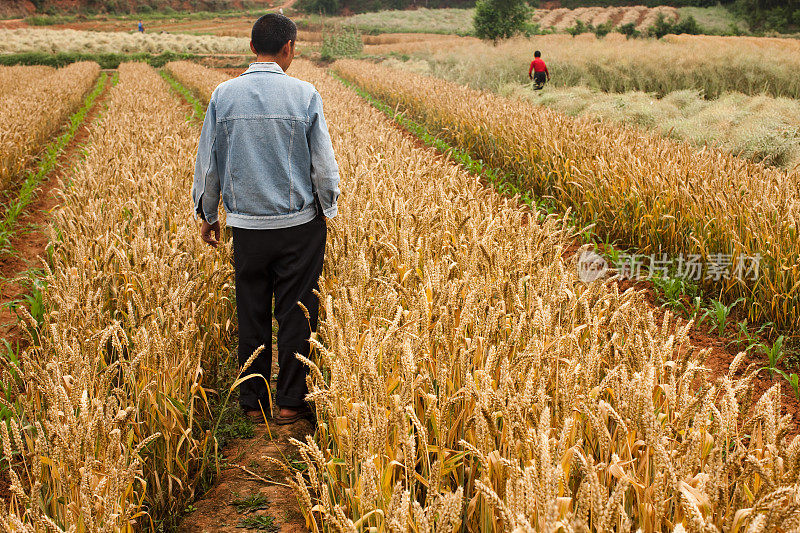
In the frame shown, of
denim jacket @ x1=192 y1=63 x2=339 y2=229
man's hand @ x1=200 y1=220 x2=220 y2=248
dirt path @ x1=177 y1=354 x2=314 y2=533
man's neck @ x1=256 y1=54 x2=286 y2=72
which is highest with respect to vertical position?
man's neck @ x1=256 y1=54 x2=286 y2=72

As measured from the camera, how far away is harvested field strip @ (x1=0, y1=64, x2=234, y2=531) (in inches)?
74.3

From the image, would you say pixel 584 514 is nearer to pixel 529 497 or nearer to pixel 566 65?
pixel 529 497

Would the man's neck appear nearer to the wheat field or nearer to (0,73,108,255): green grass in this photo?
(0,73,108,255): green grass

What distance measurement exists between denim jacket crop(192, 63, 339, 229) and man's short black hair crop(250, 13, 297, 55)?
90 mm

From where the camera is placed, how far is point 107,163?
6.20 metres

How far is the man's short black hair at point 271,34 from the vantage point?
113 inches

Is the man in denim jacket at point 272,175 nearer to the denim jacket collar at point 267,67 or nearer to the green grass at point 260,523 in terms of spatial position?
the denim jacket collar at point 267,67

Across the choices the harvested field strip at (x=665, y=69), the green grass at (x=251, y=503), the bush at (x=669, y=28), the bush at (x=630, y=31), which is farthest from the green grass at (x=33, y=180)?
the bush at (x=669, y=28)

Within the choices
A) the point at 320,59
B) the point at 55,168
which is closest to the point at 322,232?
the point at 55,168

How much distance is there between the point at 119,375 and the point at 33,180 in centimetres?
648

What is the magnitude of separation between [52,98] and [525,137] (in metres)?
11.4

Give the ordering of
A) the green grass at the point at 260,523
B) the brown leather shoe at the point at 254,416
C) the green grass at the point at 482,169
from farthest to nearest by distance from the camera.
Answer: the green grass at the point at 482,169 < the brown leather shoe at the point at 254,416 < the green grass at the point at 260,523

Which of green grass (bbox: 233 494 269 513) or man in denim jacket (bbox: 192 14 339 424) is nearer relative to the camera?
green grass (bbox: 233 494 269 513)
